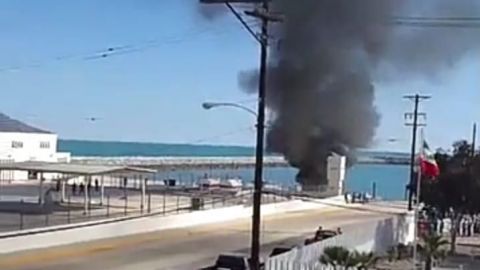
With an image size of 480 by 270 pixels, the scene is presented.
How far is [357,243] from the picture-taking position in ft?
122

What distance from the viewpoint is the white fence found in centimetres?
2420

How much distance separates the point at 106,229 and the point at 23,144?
1569 inches

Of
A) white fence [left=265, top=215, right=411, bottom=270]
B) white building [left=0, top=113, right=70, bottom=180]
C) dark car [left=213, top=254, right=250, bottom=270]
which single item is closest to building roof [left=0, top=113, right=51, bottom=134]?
white building [left=0, top=113, right=70, bottom=180]

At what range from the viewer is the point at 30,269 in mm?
29344

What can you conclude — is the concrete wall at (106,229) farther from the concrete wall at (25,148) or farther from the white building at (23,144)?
the white building at (23,144)

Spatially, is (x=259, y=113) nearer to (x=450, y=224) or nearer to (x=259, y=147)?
(x=259, y=147)

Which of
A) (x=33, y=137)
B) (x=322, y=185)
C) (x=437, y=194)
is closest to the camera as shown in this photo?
(x=437, y=194)

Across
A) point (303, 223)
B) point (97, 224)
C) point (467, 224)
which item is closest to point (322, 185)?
point (467, 224)

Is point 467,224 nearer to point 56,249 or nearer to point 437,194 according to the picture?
point 437,194

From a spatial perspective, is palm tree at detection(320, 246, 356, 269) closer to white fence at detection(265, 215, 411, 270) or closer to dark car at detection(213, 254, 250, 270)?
white fence at detection(265, 215, 411, 270)

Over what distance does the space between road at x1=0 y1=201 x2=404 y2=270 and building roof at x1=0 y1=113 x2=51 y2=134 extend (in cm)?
2981

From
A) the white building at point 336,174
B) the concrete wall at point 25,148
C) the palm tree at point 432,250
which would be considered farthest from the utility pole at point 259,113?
the white building at point 336,174

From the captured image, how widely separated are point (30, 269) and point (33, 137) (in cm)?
5258

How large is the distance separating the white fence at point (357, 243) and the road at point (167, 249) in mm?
3355
